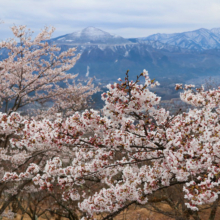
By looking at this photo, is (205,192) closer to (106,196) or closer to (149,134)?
(149,134)

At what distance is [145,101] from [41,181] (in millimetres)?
2974

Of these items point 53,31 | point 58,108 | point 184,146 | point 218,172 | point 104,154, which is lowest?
point 58,108

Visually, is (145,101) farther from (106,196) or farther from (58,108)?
(58,108)

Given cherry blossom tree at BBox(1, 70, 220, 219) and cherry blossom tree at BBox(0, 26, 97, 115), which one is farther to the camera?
cherry blossom tree at BBox(0, 26, 97, 115)

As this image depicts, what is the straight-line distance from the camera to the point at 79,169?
17.0ft

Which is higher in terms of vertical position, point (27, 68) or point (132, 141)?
point (27, 68)

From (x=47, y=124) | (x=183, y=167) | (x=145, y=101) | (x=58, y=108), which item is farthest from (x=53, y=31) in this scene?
(x=183, y=167)

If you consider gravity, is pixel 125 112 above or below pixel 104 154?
above

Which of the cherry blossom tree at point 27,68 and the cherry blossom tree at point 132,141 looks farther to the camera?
the cherry blossom tree at point 27,68

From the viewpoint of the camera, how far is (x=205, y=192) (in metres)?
3.35

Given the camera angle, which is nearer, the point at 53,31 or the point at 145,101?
the point at 145,101

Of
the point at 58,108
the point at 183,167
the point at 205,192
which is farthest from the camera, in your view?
the point at 58,108

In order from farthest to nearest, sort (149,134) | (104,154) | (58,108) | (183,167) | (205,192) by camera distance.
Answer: (58,108) < (104,154) < (149,134) < (183,167) < (205,192)

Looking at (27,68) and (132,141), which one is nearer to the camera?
(132,141)
